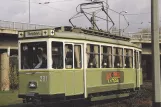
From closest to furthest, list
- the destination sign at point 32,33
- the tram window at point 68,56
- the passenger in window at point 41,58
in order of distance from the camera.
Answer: the passenger in window at point 41,58, the destination sign at point 32,33, the tram window at point 68,56

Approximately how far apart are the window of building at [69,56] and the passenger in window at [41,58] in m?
0.91

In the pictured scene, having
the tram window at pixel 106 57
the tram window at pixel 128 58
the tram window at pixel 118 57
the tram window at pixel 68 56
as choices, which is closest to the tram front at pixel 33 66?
the tram window at pixel 68 56

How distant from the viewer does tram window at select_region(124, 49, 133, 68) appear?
66.5 ft

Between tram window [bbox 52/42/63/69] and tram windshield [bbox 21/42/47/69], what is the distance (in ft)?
1.14

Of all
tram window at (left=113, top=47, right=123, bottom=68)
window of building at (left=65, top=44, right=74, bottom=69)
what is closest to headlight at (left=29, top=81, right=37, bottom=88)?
window of building at (left=65, top=44, right=74, bottom=69)

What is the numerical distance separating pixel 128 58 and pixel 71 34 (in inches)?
224

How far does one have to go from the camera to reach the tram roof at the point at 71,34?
592 inches

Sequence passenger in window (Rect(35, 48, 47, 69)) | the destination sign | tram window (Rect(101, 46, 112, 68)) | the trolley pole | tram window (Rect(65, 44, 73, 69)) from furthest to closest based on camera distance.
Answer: tram window (Rect(101, 46, 112, 68)) → tram window (Rect(65, 44, 73, 69)) → the destination sign → passenger in window (Rect(35, 48, 47, 69)) → the trolley pole

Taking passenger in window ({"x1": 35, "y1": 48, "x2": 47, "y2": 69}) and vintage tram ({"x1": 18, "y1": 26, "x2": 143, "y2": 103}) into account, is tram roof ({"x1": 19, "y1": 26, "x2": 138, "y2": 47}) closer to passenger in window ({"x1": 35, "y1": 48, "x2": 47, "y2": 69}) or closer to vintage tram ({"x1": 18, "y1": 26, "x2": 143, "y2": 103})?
vintage tram ({"x1": 18, "y1": 26, "x2": 143, "y2": 103})

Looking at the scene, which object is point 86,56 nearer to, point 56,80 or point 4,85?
point 56,80

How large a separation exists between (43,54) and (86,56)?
2157mm

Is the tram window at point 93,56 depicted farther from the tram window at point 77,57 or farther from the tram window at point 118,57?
the tram window at point 118,57

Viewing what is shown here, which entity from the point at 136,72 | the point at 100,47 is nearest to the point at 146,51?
the point at 136,72

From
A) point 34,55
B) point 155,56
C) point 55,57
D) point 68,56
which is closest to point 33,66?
point 34,55
